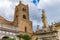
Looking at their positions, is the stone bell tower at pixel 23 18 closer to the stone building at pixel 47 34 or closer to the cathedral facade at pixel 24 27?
the cathedral facade at pixel 24 27

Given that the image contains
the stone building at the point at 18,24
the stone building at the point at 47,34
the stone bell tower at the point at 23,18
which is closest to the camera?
the stone building at the point at 18,24

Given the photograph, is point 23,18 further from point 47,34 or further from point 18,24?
point 47,34

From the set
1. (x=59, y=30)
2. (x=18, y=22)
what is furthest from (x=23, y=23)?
(x=59, y=30)

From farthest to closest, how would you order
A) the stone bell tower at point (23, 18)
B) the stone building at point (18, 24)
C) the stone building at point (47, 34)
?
the stone bell tower at point (23, 18) < the stone building at point (47, 34) < the stone building at point (18, 24)

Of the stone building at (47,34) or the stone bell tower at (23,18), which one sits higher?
the stone bell tower at (23,18)

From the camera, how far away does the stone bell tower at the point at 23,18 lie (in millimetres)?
34719

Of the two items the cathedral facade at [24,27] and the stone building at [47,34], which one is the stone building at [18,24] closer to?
the cathedral facade at [24,27]

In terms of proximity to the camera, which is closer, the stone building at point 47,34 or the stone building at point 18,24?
the stone building at point 18,24

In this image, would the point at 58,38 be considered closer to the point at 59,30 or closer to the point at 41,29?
the point at 59,30

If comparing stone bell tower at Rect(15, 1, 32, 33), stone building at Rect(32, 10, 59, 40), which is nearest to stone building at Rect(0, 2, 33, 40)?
stone bell tower at Rect(15, 1, 32, 33)

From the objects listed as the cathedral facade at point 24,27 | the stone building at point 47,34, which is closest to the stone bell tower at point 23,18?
the cathedral facade at point 24,27

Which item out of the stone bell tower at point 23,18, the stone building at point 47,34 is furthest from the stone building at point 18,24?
the stone building at point 47,34

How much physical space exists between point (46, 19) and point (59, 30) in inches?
286

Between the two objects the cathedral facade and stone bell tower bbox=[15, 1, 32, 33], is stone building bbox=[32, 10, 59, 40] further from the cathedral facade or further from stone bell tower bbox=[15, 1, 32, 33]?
stone bell tower bbox=[15, 1, 32, 33]
